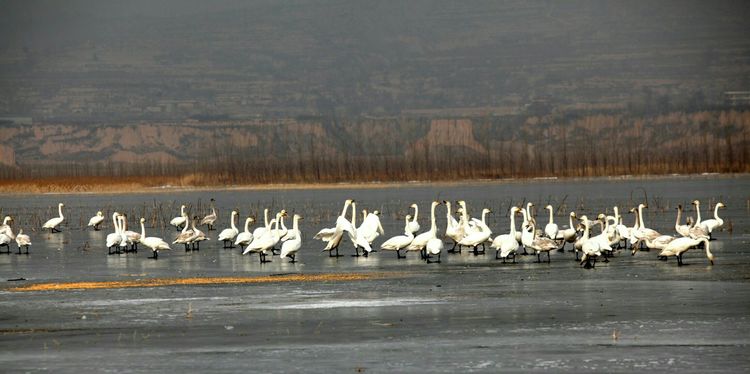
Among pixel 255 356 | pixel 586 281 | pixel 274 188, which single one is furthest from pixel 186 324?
pixel 274 188

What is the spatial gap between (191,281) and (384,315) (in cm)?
611

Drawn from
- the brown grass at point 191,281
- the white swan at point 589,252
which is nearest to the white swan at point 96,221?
the brown grass at point 191,281

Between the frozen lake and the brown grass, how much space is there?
1.39 feet

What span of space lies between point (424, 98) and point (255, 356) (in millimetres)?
155248

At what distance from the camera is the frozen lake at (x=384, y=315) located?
46.3 ft

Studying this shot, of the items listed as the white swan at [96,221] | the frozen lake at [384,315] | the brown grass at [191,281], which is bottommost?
the frozen lake at [384,315]

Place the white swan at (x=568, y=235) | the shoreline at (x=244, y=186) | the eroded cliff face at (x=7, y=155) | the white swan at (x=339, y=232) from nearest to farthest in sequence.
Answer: the white swan at (x=339, y=232) < the white swan at (x=568, y=235) < the shoreline at (x=244, y=186) < the eroded cliff face at (x=7, y=155)

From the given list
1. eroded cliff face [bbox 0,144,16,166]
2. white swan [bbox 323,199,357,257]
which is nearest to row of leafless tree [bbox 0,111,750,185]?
eroded cliff face [bbox 0,144,16,166]

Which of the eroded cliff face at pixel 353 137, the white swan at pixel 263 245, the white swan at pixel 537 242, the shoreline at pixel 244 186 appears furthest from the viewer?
the eroded cliff face at pixel 353 137

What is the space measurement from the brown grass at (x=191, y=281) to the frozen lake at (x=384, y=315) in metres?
0.42

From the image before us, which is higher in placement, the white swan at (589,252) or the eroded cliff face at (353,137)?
the eroded cliff face at (353,137)

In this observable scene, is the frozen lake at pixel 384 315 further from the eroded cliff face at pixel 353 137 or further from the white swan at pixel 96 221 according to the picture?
the eroded cliff face at pixel 353 137

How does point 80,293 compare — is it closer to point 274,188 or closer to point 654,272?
point 654,272

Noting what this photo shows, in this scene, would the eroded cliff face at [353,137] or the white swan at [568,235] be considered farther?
the eroded cliff face at [353,137]
